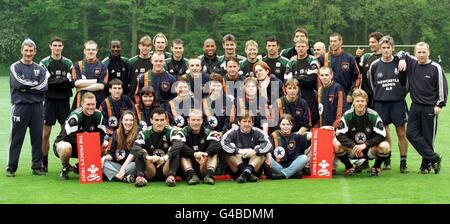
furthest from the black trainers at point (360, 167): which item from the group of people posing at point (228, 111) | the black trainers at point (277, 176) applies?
the black trainers at point (277, 176)

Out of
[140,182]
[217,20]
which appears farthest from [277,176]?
[217,20]

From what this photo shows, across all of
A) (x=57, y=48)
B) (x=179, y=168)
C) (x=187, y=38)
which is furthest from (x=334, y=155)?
(x=187, y=38)

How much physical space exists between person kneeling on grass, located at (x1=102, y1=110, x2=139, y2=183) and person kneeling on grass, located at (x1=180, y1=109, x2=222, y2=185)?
65cm

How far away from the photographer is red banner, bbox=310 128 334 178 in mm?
9570

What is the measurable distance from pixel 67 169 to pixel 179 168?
4.85ft

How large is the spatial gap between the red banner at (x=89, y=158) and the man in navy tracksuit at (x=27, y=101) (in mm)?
1023

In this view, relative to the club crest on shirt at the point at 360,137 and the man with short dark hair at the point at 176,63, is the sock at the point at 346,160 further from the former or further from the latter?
the man with short dark hair at the point at 176,63

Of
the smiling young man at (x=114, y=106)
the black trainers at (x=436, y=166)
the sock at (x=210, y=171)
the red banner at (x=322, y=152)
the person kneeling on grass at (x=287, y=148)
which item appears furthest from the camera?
the smiling young man at (x=114, y=106)

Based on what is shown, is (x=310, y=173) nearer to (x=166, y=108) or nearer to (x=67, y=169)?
(x=166, y=108)

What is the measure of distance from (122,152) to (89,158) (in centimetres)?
46

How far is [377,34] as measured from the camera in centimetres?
1165

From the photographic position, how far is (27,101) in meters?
9.96

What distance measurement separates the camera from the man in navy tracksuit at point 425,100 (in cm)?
995

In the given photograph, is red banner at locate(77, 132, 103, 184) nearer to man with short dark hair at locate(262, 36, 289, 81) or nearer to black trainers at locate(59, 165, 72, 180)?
black trainers at locate(59, 165, 72, 180)
